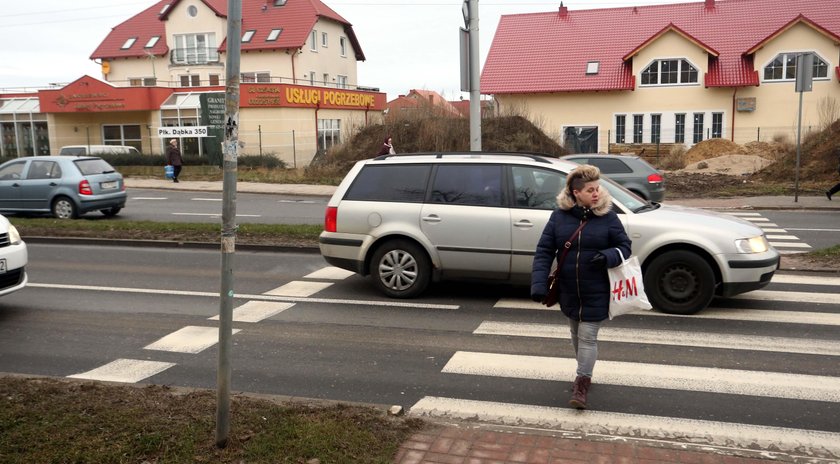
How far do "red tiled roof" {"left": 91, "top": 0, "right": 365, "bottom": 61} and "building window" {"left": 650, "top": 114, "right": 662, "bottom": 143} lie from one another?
2246cm

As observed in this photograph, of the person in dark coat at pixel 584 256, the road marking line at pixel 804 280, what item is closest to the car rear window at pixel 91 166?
the road marking line at pixel 804 280

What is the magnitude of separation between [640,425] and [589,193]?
159cm

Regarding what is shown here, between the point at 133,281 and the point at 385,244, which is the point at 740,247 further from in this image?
the point at 133,281

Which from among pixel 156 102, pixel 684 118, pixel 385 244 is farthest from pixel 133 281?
pixel 684 118

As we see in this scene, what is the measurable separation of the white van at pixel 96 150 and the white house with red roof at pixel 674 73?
19.9 m

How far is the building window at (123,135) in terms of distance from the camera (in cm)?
4388

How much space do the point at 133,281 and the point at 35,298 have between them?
133 centimetres

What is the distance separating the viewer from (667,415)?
5254 millimetres

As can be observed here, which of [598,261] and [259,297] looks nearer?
[598,261]

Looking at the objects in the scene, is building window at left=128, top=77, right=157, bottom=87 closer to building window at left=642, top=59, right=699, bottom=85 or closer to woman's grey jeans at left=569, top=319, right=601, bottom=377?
building window at left=642, top=59, right=699, bottom=85

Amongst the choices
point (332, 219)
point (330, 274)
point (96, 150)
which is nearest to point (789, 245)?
point (330, 274)

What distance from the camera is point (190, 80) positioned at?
171ft

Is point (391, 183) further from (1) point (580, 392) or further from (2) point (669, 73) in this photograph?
(2) point (669, 73)

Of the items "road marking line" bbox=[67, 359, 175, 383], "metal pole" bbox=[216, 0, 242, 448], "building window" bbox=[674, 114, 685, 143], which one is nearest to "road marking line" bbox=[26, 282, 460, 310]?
"road marking line" bbox=[67, 359, 175, 383]
